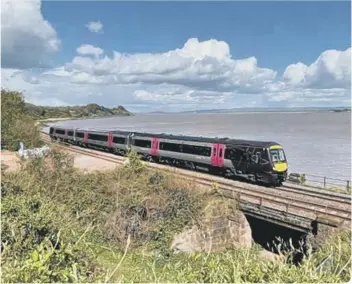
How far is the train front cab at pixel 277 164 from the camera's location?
65.6 ft

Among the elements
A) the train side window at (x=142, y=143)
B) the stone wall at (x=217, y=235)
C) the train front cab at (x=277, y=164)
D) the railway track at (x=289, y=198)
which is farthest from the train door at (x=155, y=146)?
the stone wall at (x=217, y=235)

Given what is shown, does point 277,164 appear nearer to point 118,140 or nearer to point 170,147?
point 170,147

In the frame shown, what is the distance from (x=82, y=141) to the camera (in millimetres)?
42625

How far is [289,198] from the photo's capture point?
17719 mm

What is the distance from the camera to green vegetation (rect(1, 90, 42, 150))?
3600 cm

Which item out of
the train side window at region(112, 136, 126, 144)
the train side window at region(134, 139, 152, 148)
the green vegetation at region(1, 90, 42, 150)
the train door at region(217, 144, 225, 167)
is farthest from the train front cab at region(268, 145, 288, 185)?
the green vegetation at region(1, 90, 42, 150)

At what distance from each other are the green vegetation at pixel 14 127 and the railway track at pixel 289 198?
20.0 m

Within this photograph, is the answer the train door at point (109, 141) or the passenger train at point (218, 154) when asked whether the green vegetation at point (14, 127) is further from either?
the passenger train at point (218, 154)

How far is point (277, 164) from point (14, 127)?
25.7 m

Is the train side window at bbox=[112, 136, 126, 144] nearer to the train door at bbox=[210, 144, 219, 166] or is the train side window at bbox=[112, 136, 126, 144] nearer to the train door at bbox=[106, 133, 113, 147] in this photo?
the train door at bbox=[106, 133, 113, 147]

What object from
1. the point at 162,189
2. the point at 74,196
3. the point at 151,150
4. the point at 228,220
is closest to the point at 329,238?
the point at 228,220

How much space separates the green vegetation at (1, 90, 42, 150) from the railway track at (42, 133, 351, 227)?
65.5 ft

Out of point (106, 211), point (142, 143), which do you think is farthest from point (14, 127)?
point (106, 211)

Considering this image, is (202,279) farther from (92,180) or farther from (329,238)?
(92,180)
